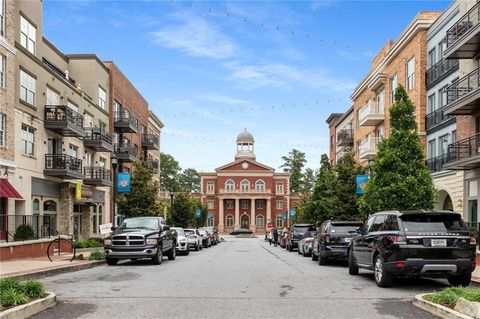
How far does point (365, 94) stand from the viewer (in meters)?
52.0

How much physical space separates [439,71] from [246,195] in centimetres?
7433

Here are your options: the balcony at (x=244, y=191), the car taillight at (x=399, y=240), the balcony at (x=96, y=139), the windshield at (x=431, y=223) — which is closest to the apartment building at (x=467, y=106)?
the windshield at (x=431, y=223)

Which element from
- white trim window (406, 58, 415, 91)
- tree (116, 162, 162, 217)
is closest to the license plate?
white trim window (406, 58, 415, 91)

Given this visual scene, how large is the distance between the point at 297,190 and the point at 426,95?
95299 mm

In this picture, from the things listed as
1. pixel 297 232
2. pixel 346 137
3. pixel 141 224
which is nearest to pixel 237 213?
pixel 346 137

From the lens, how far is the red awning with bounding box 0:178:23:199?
26955 mm

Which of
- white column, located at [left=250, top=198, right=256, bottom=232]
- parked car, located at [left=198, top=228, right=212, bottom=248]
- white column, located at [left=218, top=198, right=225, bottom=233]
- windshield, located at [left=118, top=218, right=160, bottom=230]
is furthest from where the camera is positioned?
white column, located at [left=218, top=198, right=225, bottom=233]

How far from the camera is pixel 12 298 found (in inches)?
378

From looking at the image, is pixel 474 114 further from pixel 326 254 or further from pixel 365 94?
pixel 365 94

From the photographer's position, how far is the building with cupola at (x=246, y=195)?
4232 inches

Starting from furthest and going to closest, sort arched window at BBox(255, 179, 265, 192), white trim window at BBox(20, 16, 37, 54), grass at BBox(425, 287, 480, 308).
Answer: arched window at BBox(255, 179, 265, 192) → white trim window at BBox(20, 16, 37, 54) → grass at BBox(425, 287, 480, 308)

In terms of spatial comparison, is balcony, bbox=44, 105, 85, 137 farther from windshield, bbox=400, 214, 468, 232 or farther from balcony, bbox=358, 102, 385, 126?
windshield, bbox=400, 214, 468, 232

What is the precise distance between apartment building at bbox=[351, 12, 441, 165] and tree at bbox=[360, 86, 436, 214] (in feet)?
34.4

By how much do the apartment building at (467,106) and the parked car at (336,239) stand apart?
7226 millimetres
